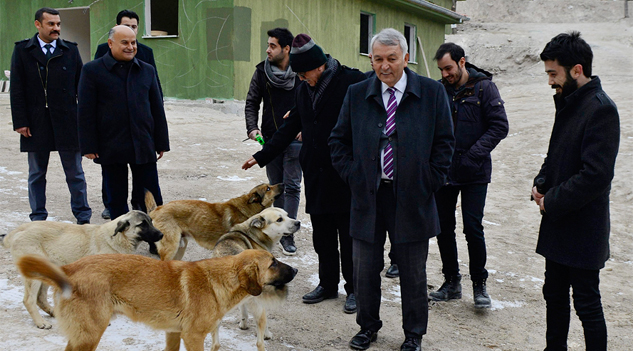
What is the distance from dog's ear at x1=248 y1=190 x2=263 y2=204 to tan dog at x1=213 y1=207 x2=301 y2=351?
24.4 inches

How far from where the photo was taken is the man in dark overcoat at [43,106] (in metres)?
6.27

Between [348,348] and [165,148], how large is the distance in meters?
2.82

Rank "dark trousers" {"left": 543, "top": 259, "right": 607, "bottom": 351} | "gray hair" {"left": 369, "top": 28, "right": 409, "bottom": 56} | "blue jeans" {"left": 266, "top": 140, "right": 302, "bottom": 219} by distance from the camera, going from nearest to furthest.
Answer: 1. "dark trousers" {"left": 543, "top": 259, "right": 607, "bottom": 351}
2. "gray hair" {"left": 369, "top": 28, "right": 409, "bottom": 56}
3. "blue jeans" {"left": 266, "top": 140, "right": 302, "bottom": 219}

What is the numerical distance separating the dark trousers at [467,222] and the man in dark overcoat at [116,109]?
9.24ft

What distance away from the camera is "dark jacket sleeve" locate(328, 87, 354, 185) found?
3863 mm

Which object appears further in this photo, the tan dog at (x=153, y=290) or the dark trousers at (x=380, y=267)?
the dark trousers at (x=380, y=267)

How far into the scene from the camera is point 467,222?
4.79 metres

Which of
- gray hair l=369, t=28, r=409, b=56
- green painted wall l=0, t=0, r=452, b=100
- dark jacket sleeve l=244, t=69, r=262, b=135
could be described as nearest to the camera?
gray hair l=369, t=28, r=409, b=56

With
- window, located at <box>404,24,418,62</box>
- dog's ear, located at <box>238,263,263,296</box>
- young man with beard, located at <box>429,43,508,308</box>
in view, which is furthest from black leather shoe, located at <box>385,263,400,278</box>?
window, located at <box>404,24,418,62</box>

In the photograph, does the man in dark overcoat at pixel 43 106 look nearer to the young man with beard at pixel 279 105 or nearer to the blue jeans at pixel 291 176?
the young man with beard at pixel 279 105

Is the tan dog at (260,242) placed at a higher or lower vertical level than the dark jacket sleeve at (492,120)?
lower

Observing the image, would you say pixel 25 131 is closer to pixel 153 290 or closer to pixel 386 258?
pixel 153 290

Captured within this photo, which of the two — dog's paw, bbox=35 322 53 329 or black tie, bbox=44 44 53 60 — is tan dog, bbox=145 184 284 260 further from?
black tie, bbox=44 44 53 60

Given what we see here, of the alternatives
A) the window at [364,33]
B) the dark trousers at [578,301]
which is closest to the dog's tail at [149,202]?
the dark trousers at [578,301]
